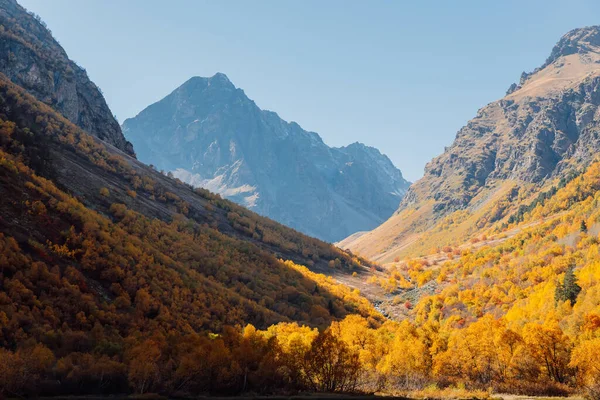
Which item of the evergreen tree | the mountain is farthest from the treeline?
the evergreen tree

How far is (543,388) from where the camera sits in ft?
215

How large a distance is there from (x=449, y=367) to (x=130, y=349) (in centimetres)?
5263

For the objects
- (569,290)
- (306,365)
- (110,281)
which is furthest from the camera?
(569,290)

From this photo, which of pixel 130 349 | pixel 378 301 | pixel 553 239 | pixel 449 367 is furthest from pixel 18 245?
pixel 553 239

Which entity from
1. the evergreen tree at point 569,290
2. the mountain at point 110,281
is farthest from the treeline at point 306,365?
the evergreen tree at point 569,290

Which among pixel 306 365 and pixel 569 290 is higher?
pixel 569 290

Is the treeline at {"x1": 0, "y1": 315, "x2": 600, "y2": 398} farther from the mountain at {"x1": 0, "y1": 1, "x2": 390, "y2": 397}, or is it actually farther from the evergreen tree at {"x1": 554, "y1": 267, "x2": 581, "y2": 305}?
the evergreen tree at {"x1": 554, "y1": 267, "x2": 581, "y2": 305}

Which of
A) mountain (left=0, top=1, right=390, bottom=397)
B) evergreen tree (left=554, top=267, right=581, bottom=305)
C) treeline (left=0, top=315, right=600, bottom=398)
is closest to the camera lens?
treeline (left=0, top=315, right=600, bottom=398)

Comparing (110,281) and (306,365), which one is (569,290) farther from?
(110,281)

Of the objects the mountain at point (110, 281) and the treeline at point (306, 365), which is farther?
the mountain at point (110, 281)

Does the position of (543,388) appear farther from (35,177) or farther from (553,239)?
(553,239)

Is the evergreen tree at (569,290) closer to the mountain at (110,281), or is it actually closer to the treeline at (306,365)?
the treeline at (306,365)

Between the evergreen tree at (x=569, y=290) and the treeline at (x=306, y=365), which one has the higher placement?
the evergreen tree at (x=569, y=290)

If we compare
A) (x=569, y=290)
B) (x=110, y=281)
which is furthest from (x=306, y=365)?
(x=569, y=290)
